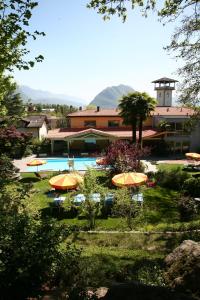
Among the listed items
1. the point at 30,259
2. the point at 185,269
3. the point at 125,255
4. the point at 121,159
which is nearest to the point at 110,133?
the point at 121,159

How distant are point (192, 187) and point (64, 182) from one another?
961 centimetres

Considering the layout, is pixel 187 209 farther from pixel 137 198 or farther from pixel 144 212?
pixel 137 198

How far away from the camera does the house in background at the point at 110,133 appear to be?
49656 millimetres

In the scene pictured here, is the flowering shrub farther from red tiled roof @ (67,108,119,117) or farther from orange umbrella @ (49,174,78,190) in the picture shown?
red tiled roof @ (67,108,119,117)

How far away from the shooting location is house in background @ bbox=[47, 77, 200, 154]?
49.7 m

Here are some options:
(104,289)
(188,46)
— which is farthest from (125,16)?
(104,289)

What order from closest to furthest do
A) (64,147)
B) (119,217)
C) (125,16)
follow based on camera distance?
(125,16)
(119,217)
(64,147)

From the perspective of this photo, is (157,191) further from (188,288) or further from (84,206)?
(188,288)

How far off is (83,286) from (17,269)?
1480mm

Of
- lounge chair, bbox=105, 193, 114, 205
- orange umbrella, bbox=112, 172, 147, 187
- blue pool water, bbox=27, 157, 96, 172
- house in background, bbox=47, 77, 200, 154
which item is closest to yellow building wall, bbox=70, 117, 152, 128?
house in background, bbox=47, 77, 200, 154

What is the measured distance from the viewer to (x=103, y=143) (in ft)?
171

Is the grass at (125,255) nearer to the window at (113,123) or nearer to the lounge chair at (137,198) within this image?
the lounge chair at (137,198)

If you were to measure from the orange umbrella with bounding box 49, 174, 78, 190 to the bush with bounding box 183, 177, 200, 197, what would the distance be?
8480 millimetres

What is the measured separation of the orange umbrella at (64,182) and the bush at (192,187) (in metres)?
8.48
